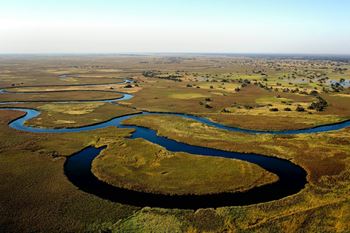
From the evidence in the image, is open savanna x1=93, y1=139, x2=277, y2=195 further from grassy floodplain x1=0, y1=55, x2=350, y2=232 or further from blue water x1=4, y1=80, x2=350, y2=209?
blue water x1=4, y1=80, x2=350, y2=209

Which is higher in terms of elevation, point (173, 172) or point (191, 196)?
point (173, 172)

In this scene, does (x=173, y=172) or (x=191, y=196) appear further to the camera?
(x=173, y=172)


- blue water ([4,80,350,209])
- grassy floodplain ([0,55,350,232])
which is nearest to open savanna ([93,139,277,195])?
grassy floodplain ([0,55,350,232])

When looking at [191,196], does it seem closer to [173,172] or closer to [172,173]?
[172,173]

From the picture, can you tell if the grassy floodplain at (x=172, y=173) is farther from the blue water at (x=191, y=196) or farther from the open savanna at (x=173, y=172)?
the blue water at (x=191, y=196)

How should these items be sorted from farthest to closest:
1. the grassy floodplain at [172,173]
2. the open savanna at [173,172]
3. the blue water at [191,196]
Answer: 1. the open savanna at [173,172]
2. the blue water at [191,196]
3. the grassy floodplain at [172,173]

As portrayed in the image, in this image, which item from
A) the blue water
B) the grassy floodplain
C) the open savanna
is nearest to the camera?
the grassy floodplain

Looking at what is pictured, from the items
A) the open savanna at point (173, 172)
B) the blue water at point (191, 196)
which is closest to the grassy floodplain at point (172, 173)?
the open savanna at point (173, 172)

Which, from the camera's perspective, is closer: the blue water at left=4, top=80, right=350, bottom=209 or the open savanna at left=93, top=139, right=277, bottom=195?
the blue water at left=4, top=80, right=350, bottom=209

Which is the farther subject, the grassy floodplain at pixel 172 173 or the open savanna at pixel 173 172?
the open savanna at pixel 173 172

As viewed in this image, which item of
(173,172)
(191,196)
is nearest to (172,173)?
(173,172)

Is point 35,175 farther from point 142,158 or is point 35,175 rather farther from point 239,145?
point 239,145
